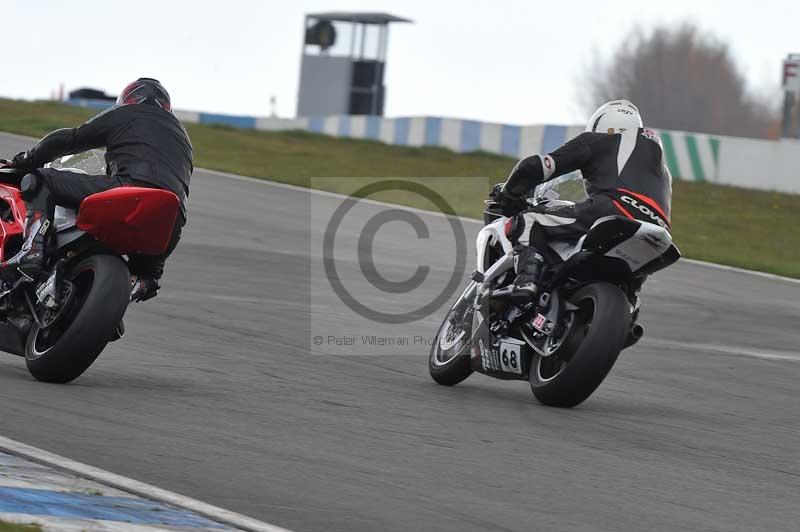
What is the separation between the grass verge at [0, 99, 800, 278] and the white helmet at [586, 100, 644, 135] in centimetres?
1107

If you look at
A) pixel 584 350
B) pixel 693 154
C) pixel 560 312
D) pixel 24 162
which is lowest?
pixel 693 154

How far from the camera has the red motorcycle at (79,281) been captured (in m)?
6.94

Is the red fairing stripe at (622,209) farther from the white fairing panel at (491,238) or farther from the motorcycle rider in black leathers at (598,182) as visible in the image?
the white fairing panel at (491,238)

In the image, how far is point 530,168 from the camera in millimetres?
7934

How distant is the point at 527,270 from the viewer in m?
7.86

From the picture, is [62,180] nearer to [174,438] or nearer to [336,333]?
[174,438]

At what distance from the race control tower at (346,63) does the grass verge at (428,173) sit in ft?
44.3

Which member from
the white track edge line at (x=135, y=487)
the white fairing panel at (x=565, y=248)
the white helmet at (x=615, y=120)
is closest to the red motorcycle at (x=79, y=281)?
the white track edge line at (x=135, y=487)

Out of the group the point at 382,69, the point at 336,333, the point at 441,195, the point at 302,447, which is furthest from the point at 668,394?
the point at 382,69

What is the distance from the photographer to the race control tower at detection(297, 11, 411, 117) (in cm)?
4644

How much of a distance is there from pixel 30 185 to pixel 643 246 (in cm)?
318

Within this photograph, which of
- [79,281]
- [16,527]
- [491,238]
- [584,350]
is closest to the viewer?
[16,527]

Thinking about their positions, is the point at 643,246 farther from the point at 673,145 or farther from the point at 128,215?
the point at 673,145

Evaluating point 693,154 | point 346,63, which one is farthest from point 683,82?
point 693,154
